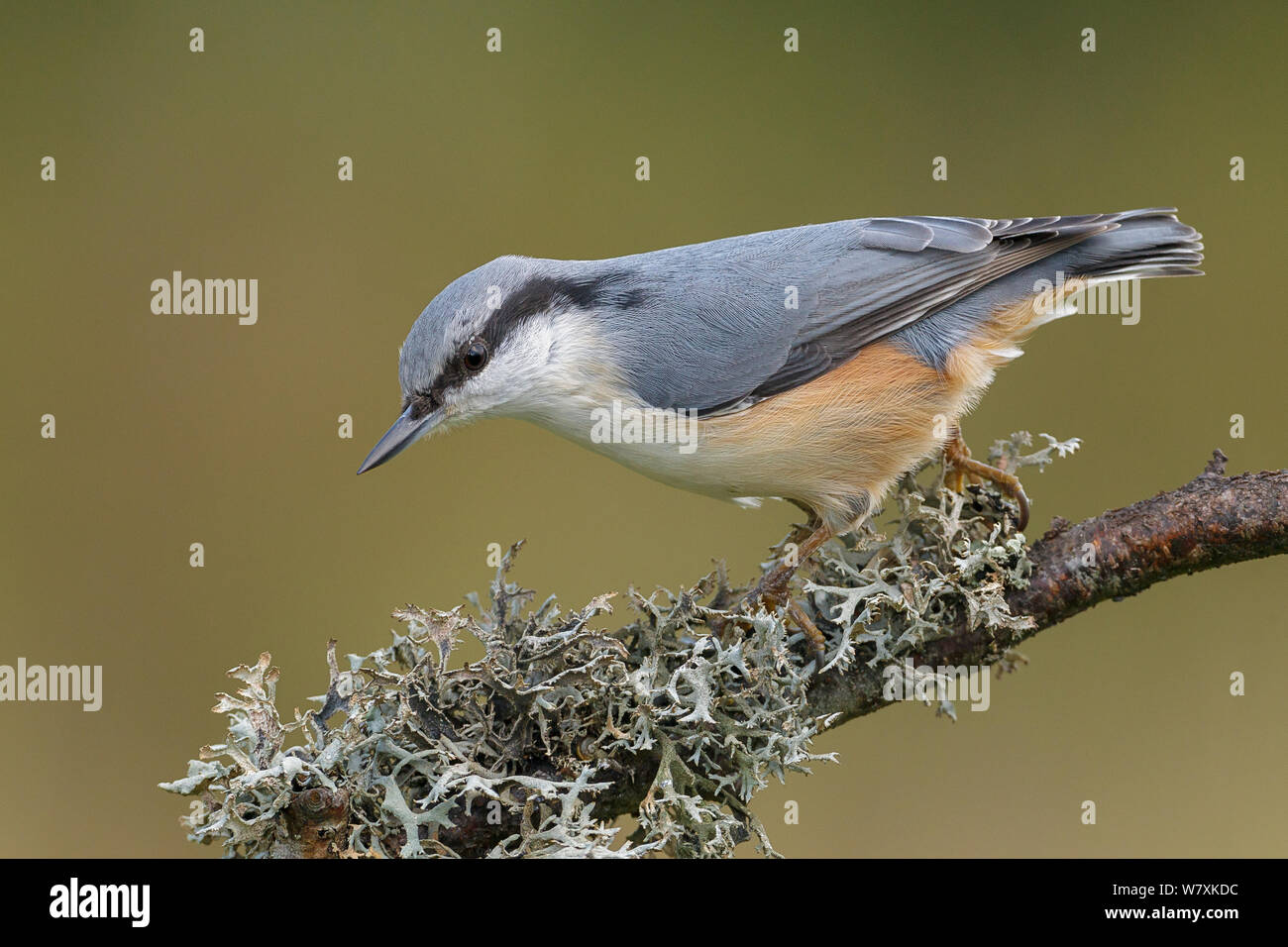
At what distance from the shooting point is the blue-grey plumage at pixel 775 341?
6.35 ft

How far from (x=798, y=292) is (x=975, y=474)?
0.45 m

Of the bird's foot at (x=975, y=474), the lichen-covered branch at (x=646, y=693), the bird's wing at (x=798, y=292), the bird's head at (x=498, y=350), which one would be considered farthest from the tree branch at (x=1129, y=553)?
the bird's head at (x=498, y=350)

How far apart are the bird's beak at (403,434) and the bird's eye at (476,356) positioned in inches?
3.7

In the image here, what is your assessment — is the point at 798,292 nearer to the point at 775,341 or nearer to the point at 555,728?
the point at 775,341

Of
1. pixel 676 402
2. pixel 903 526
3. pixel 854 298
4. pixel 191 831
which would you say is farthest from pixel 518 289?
pixel 191 831

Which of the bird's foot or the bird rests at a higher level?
the bird

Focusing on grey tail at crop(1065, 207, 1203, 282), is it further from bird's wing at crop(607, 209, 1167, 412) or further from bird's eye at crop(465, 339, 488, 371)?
bird's eye at crop(465, 339, 488, 371)

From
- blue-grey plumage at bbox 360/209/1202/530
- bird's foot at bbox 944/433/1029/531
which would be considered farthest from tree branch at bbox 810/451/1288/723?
blue-grey plumage at bbox 360/209/1202/530

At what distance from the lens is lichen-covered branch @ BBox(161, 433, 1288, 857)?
4.44 feet

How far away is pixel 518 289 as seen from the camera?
197cm

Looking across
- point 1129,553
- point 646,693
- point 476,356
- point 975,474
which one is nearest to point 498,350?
point 476,356

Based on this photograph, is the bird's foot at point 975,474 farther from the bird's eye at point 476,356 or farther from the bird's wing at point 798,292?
the bird's eye at point 476,356

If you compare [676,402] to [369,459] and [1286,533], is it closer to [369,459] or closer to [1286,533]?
[369,459]

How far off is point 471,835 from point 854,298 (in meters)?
1.15
